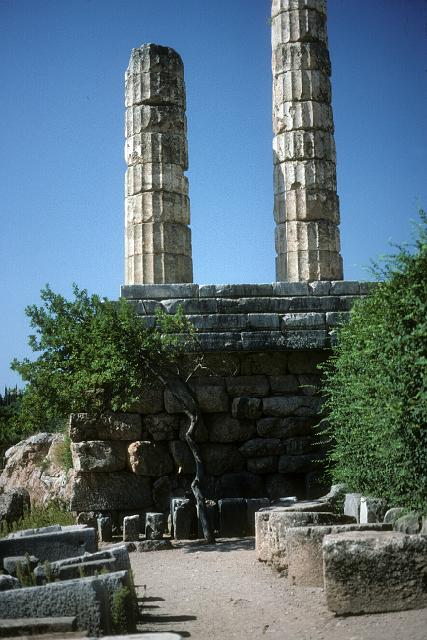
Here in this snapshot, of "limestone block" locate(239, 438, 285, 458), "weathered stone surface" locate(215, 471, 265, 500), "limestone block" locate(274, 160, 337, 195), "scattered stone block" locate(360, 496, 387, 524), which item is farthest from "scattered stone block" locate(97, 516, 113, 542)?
"limestone block" locate(274, 160, 337, 195)

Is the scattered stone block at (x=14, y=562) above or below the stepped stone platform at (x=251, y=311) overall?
below

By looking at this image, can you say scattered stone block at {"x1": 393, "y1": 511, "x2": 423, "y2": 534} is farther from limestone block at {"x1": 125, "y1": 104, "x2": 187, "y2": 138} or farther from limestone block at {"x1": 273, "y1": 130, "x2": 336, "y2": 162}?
limestone block at {"x1": 125, "y1": 104, "x2": 187, "y2": 138}

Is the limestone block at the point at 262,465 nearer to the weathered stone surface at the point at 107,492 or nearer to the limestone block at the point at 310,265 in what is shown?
the weathered stone surface at the point at 107,492

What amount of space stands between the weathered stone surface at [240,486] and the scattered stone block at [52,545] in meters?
3.93

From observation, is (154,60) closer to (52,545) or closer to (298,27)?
(298,27)

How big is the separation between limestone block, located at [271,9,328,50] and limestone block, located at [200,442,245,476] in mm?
7896

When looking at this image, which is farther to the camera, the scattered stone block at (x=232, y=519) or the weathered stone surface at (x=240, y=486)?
the weathered stone surface at (x=240, y=486)

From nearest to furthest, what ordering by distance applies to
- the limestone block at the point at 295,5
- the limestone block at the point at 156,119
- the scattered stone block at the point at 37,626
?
1. the scattered stone block at the point at 37,626
2. the limestone block at the point at 156,119
3. the limestone block at the point at 295,5

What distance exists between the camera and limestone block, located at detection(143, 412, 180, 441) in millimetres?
11234

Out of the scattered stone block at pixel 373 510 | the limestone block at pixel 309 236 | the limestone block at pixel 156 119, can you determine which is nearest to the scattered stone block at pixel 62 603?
the scattered stone block at pixel 373 510

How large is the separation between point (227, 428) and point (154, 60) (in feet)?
23.2

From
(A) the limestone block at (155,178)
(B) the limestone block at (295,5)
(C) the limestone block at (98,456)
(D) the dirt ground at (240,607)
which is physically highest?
(B) the limestone block at (295,5)

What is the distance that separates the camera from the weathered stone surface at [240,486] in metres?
11.2

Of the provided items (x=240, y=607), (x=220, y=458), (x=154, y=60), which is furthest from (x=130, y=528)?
(x=154, y=60)
